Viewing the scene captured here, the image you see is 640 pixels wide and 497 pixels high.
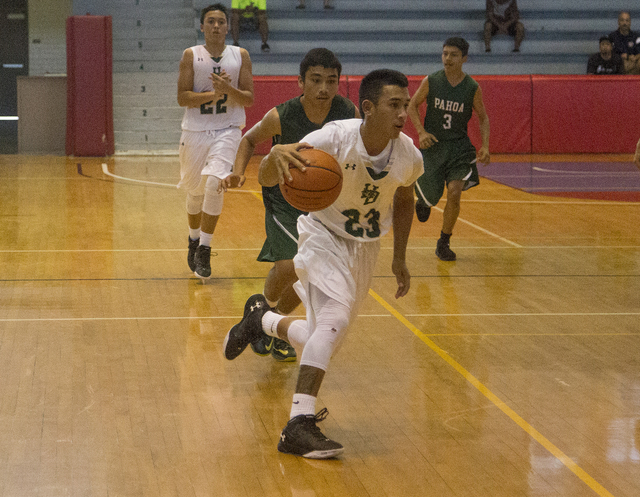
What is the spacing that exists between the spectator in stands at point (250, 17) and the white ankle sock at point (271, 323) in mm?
13240

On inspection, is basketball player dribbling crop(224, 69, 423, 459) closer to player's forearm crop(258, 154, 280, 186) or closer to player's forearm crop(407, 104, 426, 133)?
player's forearm crop(258, 154, 280, 186)

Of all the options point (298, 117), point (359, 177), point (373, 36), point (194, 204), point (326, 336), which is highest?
point (373, 36)

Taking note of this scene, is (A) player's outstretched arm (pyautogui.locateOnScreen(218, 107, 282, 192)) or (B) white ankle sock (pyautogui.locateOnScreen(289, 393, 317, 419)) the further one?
(A) player's outstretched arm (pyautogui.locateOnScreen(218, 107, 282, 192))

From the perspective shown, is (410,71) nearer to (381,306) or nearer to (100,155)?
(100,155)

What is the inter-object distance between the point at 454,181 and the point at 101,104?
9140mm

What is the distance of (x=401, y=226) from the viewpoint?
4055 mm

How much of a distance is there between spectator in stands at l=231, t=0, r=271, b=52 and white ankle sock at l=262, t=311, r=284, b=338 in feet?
43.4

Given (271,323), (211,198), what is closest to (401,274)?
(271,323)

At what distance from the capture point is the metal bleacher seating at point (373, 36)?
17.6m

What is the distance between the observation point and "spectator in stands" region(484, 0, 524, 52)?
1748cm

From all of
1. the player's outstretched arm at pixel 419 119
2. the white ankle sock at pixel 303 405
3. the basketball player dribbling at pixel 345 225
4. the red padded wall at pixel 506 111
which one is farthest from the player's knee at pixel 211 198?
the red padded wall at pixel 506 111

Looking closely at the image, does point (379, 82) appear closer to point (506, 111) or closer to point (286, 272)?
point (286, 272)

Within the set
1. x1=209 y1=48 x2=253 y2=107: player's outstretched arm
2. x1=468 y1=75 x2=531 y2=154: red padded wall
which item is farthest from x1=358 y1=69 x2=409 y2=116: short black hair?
x1=468 y1=75 x2=531 y2=154: red padded wall

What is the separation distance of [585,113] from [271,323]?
13122 mm
